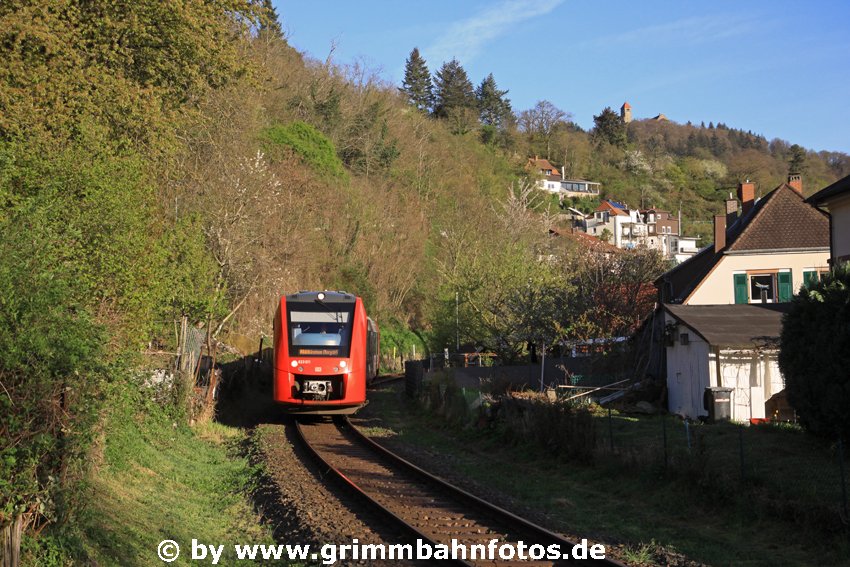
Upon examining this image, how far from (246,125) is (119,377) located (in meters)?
29.4

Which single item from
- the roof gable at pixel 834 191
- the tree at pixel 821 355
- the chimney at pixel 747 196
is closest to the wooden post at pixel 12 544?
the tree at pixel 821 355

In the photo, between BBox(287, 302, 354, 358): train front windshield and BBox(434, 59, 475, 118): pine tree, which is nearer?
BBox(287, 302, 354, 358): train front windshield

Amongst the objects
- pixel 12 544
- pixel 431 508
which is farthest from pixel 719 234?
pixel 12 544

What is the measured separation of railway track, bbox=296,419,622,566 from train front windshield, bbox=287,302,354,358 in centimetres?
362

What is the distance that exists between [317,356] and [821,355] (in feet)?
37.0

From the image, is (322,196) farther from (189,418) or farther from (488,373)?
(189,418)

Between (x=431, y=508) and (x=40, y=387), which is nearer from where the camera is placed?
(x=40, y=387)

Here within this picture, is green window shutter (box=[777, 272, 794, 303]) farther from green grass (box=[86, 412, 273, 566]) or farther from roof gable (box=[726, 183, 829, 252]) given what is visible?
A: green grass (box=[86, 412, 273, 566])

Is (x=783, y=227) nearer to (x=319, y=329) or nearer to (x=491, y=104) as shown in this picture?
(x=319, y=329)

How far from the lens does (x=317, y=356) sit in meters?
20.8

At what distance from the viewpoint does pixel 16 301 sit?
768 centimetres

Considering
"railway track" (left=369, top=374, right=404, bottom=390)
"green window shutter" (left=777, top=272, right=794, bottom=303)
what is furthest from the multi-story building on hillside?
"green window shutter" (left=777, top=272, right=794, bottom=303)

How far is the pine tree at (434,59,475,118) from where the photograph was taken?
10431cm

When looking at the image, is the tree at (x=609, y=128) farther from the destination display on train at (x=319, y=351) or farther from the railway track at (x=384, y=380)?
the destination display on train at (x=319, y=351)
